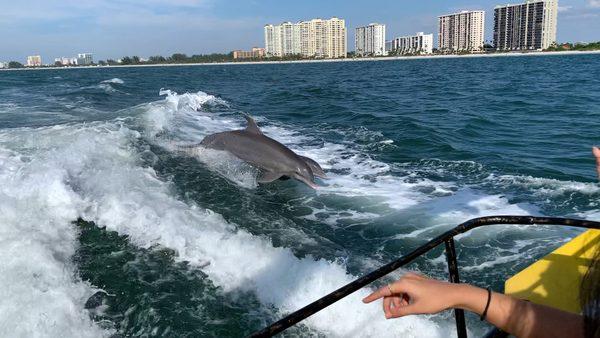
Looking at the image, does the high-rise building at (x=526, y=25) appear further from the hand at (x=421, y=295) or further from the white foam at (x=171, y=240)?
the hand at (x=421, y=295)

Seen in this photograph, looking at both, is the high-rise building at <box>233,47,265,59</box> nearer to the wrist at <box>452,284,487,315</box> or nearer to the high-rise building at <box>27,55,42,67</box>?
the high-rise building at <box>27,55,42,67</box>

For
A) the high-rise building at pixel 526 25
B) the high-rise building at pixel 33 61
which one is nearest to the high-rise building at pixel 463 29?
the high-rise building at pixel 526 25

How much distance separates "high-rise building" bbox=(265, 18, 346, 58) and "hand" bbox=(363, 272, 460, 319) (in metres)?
180

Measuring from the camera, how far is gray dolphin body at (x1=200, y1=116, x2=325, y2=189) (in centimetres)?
776

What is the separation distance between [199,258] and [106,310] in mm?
1089

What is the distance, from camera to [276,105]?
21.6 metres

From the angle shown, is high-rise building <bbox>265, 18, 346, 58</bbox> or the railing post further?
high-rise building <bbox>265, 18, 346, 58</bbox>

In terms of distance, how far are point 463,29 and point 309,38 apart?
57020 mm

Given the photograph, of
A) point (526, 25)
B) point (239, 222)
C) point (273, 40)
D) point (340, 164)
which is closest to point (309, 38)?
point (273, 40)

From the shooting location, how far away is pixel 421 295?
5.23ft

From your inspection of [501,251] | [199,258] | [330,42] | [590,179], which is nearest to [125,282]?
[199,258]

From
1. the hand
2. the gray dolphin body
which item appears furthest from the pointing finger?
the gray dolphin body

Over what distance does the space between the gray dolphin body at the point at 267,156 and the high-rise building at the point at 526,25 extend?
151 meters

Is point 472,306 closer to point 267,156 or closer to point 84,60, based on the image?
point 267,156
